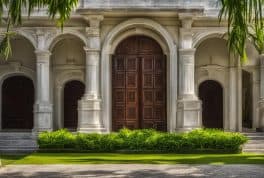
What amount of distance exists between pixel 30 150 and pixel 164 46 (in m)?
7.36

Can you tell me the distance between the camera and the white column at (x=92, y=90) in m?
23.2

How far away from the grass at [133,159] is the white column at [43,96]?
16.6ft

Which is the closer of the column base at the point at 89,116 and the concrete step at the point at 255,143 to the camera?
the concrete step at the point at 255,143

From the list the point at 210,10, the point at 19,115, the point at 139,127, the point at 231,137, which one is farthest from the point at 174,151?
the point at 19,115

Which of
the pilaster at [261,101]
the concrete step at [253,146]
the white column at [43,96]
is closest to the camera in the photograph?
the concrete step at [253,146]

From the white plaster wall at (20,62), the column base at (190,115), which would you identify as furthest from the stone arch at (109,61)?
the white plaster wall at (20,62)

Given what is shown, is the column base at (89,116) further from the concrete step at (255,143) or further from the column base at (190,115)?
the concrete step at (255,143)

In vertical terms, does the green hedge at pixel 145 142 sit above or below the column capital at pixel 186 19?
below

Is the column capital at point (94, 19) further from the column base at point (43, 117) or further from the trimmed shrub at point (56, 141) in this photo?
the trimmed shrub at point (56, 141)

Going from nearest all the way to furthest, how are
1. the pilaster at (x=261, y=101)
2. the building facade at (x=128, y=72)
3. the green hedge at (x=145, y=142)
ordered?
the green hedge at (x=145, y=142), the building facade at (x=128, y=72), the pilaster at (x=261, y=101)

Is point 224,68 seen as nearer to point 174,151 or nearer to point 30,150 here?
point 174,151

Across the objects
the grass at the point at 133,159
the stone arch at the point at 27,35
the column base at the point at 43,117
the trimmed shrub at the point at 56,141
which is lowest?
the grass at the point at 133,159

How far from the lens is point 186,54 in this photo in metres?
23.8

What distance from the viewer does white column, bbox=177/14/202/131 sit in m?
23.2
